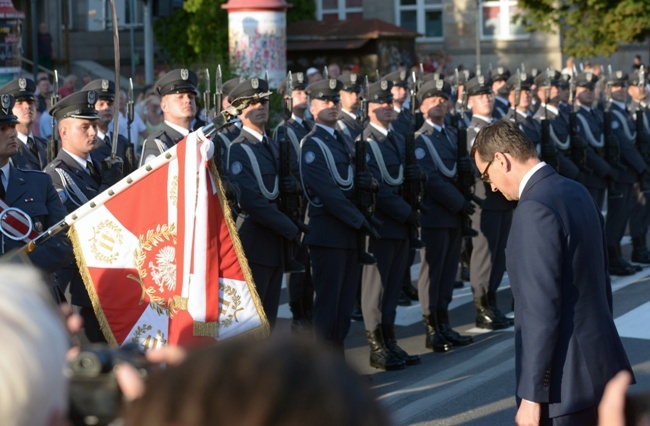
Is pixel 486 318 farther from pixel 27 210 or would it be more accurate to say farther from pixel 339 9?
pixel 339 9

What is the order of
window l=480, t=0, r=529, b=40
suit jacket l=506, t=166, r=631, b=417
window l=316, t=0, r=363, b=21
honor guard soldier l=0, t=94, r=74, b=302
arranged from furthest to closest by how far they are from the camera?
1. window l=316, t=0, r=363, b=21
2. window l=480, t=0, r=529, b=40
3. honor guard soldier l=0, t=94, r=74, b=302
4. suit jacket l=506, t=166, r=631, b=417

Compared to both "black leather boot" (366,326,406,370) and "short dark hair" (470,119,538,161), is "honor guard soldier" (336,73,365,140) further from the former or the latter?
"short dark hair" (470,119,538,161)

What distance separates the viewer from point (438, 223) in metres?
9.19

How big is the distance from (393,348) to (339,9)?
28307 millimetres

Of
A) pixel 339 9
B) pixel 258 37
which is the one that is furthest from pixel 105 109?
pixel 339 9

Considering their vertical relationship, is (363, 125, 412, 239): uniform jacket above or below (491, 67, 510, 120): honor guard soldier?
below

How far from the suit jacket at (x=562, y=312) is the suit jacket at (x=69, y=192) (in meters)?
2.89

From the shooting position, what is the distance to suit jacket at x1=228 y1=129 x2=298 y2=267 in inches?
297

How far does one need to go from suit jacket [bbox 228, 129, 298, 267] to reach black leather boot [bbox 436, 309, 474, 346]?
1.82 meters

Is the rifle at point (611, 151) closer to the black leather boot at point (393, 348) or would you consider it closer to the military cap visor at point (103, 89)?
the black leather boot at point (393, 348)

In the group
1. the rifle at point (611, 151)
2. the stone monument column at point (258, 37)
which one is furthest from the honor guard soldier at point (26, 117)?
the stone monument column at point (258, 37)

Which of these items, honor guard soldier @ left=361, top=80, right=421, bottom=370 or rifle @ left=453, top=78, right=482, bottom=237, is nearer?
honor guard soldier @ left=361, top=80, right=421, bottom=370

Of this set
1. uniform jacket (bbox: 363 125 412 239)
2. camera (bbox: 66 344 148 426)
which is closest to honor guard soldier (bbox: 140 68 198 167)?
uniform jacket (bbox: 363 125 412 239)

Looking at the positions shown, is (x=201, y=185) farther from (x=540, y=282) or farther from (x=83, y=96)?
(x=540, y=282)
